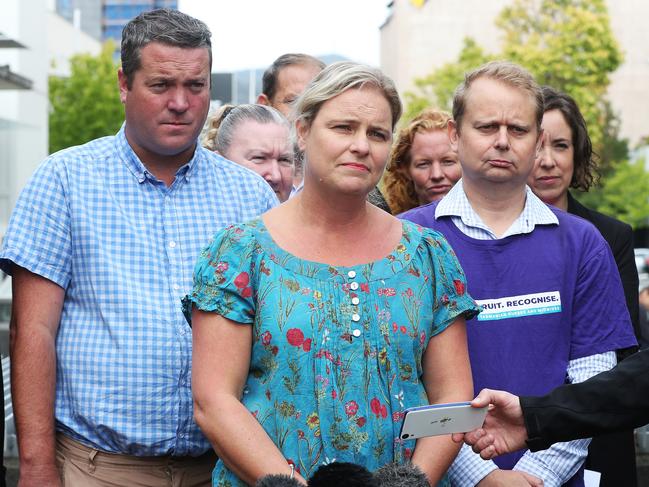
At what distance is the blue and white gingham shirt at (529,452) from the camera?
3484 millimetres

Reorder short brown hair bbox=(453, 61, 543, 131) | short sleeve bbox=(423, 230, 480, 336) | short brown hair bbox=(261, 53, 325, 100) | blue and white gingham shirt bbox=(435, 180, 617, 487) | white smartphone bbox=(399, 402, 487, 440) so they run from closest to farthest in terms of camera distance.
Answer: white smartphone bbox=(399, 402, 487, 440)
short sleeve bbox=(423, 230, 480, 336)
blue and white gingham shirt bbox=(435, 180, 617, 487)
short brown hair bbox=(453, 61, 543, 131)
short brown hair bbox=(261, 53, 325, 100)

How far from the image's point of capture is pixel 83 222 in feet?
11.4

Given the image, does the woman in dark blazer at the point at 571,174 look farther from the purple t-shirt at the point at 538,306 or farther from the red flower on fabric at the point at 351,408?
the red flower on fabric at the point at 351,408

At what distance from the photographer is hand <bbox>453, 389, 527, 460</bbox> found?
3268 mm

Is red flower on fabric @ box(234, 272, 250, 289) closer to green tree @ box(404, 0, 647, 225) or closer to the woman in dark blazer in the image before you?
the woman in dark blazer

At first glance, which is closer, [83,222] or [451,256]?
[451,256]

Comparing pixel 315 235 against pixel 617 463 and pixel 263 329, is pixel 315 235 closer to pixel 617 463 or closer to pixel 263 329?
pixel 263 329

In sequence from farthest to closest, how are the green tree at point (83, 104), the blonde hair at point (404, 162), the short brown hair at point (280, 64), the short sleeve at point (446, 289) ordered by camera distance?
the green tree at point (83, 104) → the short brown hair at point (280, 64) → the blonde hair at point (404, 162) → the short sleeve at point (446, 289)

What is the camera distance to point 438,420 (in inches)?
107

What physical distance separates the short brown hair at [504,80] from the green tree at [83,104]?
41.5 metres

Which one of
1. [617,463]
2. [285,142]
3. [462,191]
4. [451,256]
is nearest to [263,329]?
[451,256]

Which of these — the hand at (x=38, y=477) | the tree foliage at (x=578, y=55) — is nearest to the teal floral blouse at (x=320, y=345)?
the hand at (x=38, y=477)

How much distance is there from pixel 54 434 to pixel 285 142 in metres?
2.09

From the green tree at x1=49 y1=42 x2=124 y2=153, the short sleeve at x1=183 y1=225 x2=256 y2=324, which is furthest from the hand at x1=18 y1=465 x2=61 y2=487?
the green tree at x1=49 y1=42 x2=124 y2=153
